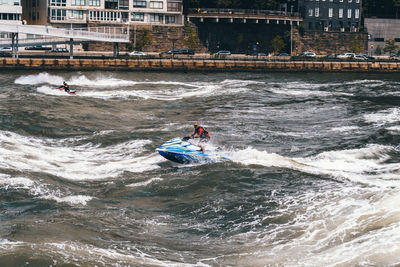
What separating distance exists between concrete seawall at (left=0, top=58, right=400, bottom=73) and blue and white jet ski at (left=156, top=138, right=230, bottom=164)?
64.1 metres

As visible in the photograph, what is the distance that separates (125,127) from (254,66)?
63000 millimetres

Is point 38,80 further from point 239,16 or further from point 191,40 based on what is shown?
point 239,16

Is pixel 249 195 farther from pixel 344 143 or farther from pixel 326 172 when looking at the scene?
pixel 344 143

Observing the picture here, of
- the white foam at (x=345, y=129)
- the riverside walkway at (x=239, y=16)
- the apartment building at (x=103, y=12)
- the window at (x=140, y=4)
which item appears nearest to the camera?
the white foam at (x=345, y=129)

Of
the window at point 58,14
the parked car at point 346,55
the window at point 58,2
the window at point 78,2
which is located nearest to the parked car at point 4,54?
the window at point 58,14

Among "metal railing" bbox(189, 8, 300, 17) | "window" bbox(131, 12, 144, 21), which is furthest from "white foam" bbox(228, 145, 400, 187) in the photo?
"window" bbox(131, 12, 144, 21)

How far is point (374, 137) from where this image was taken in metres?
38.9

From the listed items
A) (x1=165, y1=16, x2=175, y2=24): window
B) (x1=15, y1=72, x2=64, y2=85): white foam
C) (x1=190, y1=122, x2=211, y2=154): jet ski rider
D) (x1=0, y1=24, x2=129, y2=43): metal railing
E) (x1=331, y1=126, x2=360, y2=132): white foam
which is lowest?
(x1=331, y1=126, x2=360, y2=132): white foam

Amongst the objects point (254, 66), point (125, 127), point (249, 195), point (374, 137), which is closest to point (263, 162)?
point (249, 195)

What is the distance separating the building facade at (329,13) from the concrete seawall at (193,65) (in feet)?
75.2

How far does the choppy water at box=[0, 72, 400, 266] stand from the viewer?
64.6ft

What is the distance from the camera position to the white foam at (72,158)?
29555 mm

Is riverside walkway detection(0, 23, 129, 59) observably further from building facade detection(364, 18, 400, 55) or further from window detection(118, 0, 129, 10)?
building facade detection(364, 18, 400, 55)

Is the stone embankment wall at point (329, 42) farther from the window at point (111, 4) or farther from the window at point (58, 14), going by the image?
the window at point (58, 14)
